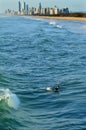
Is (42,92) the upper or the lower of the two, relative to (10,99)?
upper

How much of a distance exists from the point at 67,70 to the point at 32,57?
6.61 m

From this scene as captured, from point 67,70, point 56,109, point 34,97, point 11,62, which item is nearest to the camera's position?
point 56,109

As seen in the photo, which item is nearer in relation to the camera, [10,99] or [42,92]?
[10,99]

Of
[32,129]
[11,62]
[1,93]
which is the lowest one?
[32,129]

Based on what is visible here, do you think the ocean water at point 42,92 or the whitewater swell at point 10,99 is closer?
the ocean water at point 42,92

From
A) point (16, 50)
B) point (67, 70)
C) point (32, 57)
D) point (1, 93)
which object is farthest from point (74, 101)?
point (16, 50)

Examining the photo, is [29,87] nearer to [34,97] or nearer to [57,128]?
[34,97]

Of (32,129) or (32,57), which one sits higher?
(32,57)

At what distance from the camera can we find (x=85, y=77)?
66.7 feet

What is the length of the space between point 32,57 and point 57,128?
666 inches

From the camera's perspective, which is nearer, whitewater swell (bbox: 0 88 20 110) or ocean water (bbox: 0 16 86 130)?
ocean water (bbox: 0 16 86 130)

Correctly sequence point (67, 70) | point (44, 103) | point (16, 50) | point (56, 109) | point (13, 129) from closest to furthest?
point (13, 129) < point (56, 109) < point (44, 103) < point (67, 70) < point (16, 50)

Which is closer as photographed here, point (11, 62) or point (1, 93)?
point (1, 93)

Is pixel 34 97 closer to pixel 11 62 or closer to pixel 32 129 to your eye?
pixel 32 129
